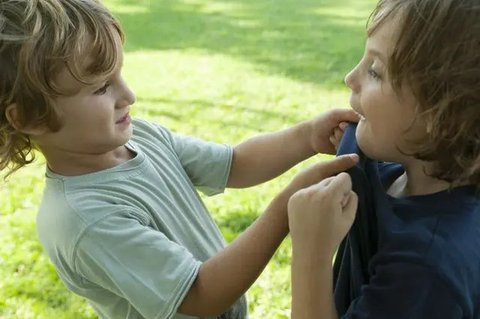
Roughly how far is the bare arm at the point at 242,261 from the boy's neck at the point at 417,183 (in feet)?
0.73

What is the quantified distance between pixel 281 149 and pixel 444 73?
2.76ft

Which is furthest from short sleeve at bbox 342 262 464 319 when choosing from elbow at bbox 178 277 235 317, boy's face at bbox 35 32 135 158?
boy's face at bbox 35 32 135 158

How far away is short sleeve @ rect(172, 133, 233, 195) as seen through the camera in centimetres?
251

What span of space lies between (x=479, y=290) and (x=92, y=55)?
43.9 inches

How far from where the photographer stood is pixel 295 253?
1.85 metres

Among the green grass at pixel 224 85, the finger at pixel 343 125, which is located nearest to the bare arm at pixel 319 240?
the finger at pixel 343 125

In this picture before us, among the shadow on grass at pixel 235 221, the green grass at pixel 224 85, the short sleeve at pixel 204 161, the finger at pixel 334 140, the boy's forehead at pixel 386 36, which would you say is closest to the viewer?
the boy's forehead at pixel 386 36

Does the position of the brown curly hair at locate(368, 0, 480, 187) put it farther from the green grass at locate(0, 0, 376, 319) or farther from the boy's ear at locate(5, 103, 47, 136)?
the green grass at locate(0, 0, 376, 319)

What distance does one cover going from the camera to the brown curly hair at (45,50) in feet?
6.89

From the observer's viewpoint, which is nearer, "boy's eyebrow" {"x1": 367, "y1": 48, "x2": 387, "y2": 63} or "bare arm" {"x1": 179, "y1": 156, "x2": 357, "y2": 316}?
"boy's eyebrow" {"x1": 367, "y1": 48, "x2": 387, "y2": 63}

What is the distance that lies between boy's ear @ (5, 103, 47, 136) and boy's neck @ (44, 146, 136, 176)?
9 centimetres

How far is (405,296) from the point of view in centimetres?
170

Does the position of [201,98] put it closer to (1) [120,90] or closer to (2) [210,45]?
(2) [210,45]

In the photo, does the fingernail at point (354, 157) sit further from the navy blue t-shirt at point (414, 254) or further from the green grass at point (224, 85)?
the green grass at point (224, 85)
